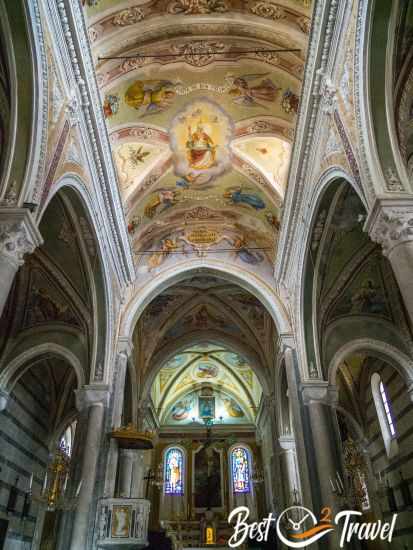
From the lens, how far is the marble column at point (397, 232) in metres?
5.86

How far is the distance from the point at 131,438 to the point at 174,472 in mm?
15346

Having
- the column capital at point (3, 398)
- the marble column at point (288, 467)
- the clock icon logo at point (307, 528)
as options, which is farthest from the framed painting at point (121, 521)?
the marble column at point (288, 467)

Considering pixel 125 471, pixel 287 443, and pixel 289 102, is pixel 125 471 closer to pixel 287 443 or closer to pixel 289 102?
pixel 287 443

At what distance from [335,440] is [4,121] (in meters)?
9.94

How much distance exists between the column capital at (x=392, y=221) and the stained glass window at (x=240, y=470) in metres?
21.3

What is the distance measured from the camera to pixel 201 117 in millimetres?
11836

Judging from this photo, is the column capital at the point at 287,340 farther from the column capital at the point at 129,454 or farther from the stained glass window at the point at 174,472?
the stained glass window at the point at 174,472

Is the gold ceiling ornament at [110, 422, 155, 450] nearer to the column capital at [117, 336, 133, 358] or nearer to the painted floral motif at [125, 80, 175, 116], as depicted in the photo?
the column capital at [117, 336, 133, 358]

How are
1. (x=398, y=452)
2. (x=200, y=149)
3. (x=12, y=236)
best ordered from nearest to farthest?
(x=12, y=236), (x=200, y=149), (x=398, y=452)

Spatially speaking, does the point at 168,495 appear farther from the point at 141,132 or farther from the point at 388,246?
the point at 388,246

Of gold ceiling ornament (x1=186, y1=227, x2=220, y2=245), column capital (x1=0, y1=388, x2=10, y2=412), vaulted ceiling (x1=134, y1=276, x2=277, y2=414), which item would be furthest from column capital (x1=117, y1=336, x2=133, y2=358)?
vaulted ceiling (x1=134, y1=276, x2=277, y2=414)

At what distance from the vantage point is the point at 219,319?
19094 millimetres

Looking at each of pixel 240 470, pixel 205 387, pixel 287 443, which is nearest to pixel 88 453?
pixel 287 443

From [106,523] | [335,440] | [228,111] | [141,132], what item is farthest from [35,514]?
[228,111]
